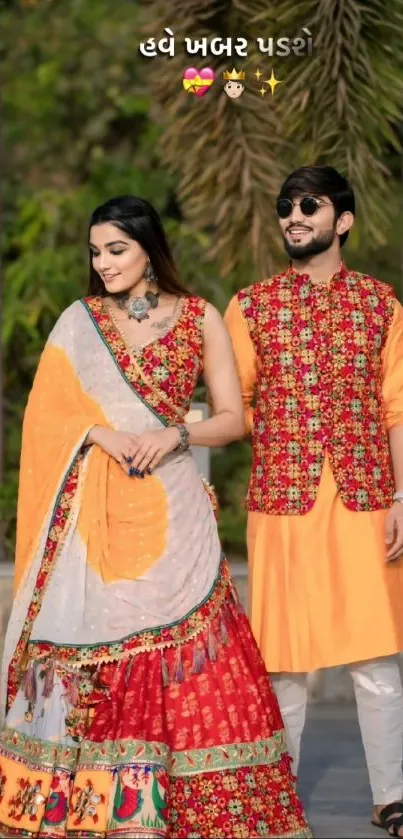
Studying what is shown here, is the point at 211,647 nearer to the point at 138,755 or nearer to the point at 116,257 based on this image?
the point at 138,755

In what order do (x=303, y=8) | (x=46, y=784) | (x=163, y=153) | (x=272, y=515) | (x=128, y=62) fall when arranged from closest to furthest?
1. (x=46, y=784)
2. (x=272, y=515)
3. (x=303, y=8)
4. (x=163, y=153)
5. (x=128, y=62)

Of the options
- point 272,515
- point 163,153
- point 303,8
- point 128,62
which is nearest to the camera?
point 272,515

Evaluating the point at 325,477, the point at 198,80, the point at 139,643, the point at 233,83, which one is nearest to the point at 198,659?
the point at 139,643

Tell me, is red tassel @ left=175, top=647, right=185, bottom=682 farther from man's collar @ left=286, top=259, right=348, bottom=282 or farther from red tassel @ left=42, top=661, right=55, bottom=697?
man's collar @ left=286, top=259, right=348, bottom=282

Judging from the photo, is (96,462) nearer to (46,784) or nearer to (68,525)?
(68,525)

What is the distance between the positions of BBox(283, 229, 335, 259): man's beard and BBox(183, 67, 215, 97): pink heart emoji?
2.46 meters

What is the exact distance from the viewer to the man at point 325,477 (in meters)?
5.35

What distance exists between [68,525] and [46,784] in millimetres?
671

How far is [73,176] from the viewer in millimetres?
14570

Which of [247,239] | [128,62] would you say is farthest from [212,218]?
[128,62]

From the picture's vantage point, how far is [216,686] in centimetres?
501

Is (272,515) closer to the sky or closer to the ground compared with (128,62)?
closer to the ground

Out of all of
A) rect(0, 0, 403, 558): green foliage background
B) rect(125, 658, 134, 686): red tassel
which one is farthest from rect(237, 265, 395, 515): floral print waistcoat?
rect(0, 0, 403, 558): green foliage background

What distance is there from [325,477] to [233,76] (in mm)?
2702
